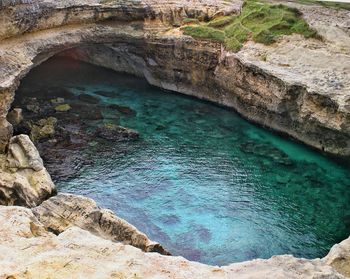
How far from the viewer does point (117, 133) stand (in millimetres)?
28156

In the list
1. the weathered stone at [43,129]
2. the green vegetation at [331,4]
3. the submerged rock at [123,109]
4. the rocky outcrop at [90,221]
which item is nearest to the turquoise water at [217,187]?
the submerged rock at [123,109]

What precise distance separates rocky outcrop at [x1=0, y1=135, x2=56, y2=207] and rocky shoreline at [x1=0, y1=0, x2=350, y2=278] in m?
0.05

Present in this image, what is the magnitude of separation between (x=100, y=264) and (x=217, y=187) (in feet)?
44.9

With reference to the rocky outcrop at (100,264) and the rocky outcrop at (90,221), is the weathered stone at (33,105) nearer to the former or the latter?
the rocky outcrop at (90,221)

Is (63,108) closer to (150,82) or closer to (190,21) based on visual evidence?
(150,82)

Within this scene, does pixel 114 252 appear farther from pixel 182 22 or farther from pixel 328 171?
pixel 182 22

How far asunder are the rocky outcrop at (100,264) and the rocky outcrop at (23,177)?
796cm

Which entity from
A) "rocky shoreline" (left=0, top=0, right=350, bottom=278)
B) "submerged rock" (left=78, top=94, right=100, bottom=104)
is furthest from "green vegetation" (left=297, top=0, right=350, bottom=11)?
"submerged rock" (left=78, top=94, right=100, bottom=104)

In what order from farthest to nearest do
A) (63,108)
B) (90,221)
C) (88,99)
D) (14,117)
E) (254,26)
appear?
(88,99), (254,26), (63,108), (14,117), (90,221)

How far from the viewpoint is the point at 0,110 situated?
23.5 m

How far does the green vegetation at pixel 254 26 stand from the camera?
29.7 meters

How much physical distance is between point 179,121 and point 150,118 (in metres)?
2.05

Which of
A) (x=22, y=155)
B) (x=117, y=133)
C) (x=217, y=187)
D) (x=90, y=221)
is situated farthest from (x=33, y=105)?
(x=90, y=221)

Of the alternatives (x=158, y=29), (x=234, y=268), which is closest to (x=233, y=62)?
(x=158, y=29)
